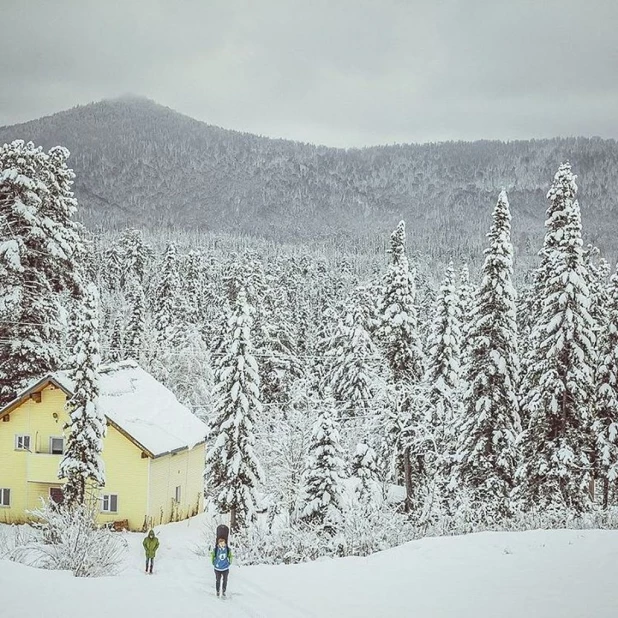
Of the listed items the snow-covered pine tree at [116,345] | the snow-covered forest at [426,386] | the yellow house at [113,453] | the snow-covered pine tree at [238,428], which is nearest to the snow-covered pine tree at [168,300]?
the snow-covered pine tree at [116,345]

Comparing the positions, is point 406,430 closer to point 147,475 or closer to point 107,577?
point 147,475

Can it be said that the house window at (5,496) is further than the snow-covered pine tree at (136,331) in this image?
No

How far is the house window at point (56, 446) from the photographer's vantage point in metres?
36.0

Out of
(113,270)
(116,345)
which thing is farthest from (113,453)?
(113,270)

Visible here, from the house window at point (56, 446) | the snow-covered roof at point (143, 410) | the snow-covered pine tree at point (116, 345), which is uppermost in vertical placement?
the snow-covered pine tree at point (116, 345)

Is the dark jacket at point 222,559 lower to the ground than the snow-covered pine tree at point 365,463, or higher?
higher

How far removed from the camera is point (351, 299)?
53406mm

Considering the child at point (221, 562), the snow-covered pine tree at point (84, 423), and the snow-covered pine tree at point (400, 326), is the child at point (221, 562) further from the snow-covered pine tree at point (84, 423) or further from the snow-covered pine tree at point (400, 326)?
the snow-covered pine tree at point (400, 326)

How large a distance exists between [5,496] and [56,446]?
12.8 ft

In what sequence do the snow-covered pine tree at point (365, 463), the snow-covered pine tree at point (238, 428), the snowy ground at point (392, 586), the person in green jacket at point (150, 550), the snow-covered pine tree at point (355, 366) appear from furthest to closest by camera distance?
1. the snow-covered pine tree at point (355, 366)
2. the snow-covered pine tree at point (365, 463)
3. the snow-covered pine tree at point (238, 428)
4. the person in green jacket at point (150, 550)
5. the snowy ground at point (392, 586)

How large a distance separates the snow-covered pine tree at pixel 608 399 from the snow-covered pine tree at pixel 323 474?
1450 cm

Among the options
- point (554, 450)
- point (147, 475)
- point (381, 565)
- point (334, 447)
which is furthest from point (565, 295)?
point (147, 475)

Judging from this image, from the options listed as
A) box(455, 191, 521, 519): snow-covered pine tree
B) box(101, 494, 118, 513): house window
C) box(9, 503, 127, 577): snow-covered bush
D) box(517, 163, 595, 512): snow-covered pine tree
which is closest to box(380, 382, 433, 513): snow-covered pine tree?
box(455, 191, 521, 519): snow-covered pine tree

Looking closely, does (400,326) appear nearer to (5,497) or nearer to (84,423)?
(84,423)
